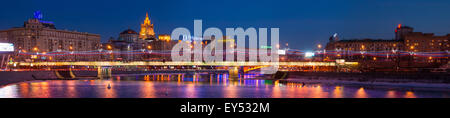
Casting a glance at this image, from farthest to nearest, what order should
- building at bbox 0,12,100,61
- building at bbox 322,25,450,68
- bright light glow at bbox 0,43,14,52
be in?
building at bbox 0,12,100,61 → building at bbox 322,25,450,68 → bright light glow at bbox 0,43,14,52

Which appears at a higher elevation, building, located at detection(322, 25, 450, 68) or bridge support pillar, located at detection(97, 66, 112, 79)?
building, located at detection(322, 25, 450, 68)

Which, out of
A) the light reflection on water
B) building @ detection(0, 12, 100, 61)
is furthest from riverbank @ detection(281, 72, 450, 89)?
building @ detection(0, 12, 100, 61)

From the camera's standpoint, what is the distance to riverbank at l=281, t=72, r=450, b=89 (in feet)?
219

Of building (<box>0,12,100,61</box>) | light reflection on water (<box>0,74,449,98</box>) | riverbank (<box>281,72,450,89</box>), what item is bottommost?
light reflection on water (<box>0,74,449,98</box>)

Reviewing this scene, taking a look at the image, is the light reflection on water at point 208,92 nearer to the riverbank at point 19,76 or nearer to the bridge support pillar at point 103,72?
the riverbank at point 19,76

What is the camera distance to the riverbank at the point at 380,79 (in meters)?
66.7

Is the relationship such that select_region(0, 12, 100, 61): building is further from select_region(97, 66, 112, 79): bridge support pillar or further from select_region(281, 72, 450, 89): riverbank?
select_region(281, 72, 450, 89): riverbank

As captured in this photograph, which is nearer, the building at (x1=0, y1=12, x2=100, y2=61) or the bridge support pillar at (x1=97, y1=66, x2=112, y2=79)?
the bridge support pillar at (x1=97, y1=66, x2=112, y2=79)

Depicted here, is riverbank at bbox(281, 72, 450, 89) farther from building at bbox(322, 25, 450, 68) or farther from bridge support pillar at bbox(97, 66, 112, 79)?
building at bbox(322, 25, 450, 68)

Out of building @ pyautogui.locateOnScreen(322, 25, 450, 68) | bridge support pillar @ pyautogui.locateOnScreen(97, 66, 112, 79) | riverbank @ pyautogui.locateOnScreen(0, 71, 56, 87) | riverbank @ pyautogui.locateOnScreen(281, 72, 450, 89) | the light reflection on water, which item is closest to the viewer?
the light reflection on water

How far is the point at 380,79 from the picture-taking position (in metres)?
74.2

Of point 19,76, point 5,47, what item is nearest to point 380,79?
point 19,76

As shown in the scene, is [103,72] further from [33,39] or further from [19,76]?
[33,39]
